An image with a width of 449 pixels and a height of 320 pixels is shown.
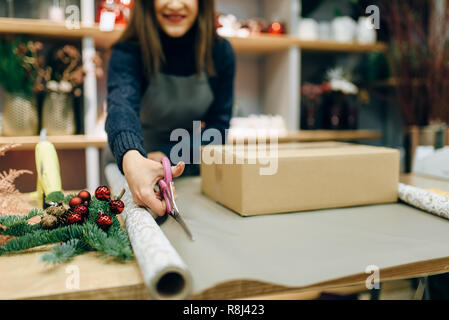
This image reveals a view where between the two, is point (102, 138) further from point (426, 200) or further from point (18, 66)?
point (426, 200)

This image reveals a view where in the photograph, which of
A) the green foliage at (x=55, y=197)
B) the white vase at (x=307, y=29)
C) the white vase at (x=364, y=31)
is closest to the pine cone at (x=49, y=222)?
Result: the green foliage at (x=55, y=197)

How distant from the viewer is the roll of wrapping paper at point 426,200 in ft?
2.38

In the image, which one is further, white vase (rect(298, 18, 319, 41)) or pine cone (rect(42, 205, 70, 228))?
white vase (rect(298, 18, 319, 41))

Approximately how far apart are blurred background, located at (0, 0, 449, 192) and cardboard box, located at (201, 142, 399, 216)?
65 cm

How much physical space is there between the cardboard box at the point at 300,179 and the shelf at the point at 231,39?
1.25 m

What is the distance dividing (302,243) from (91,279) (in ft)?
1.01

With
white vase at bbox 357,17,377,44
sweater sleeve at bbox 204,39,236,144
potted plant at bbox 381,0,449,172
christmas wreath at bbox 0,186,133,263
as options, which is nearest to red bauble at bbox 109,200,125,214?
christmas wreath at bbox 0,186,133,263

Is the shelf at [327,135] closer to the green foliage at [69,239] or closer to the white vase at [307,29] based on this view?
the white vase at [307,29]

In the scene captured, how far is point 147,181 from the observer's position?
2.21 ft

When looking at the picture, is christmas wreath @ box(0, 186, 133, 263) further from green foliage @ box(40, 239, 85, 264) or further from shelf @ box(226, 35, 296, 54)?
shelf @ box(226, 35, 296, 54)

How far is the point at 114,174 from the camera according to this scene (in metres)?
1.02

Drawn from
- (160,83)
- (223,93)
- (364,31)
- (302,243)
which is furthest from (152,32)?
(364,31)

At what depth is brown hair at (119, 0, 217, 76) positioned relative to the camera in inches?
43.0

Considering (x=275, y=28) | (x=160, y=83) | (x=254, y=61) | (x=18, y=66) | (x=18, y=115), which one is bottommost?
(x=18, y=115)
